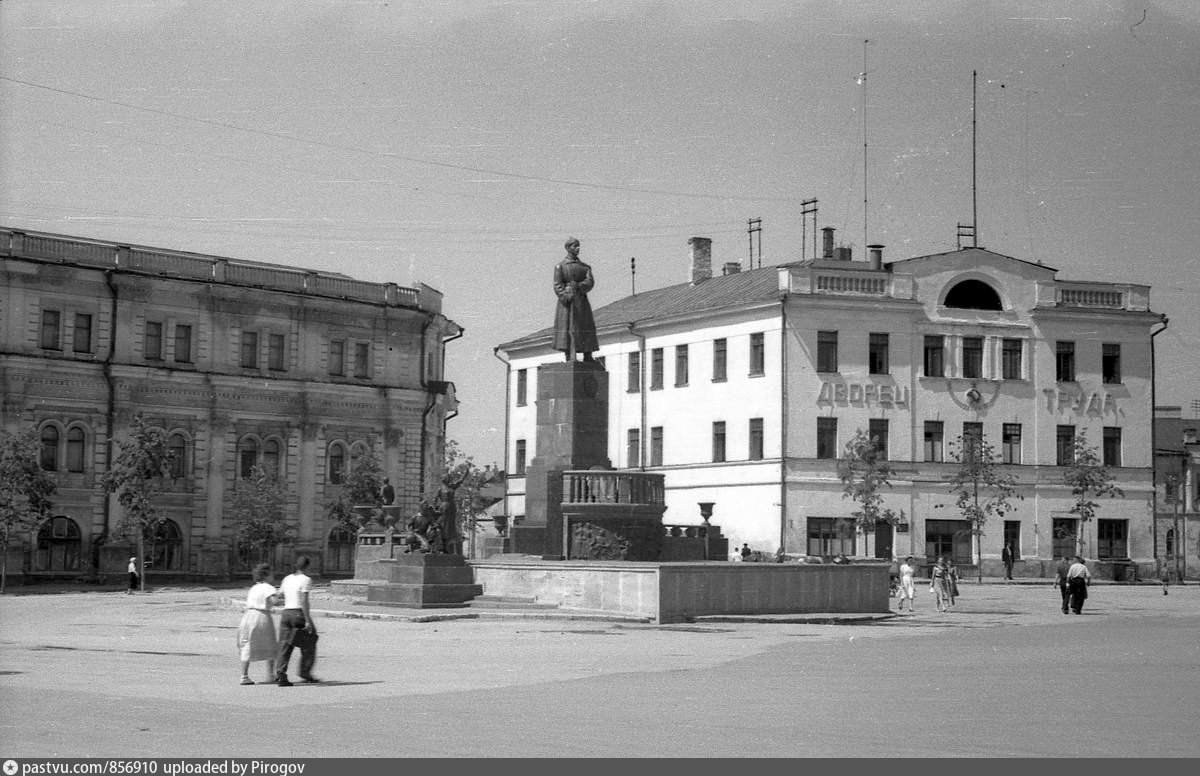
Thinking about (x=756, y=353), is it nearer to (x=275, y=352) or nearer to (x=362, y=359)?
(x=362, y=359)

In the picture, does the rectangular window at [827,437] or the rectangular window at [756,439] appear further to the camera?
the rectangular window at [756,439]

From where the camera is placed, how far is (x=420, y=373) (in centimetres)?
7162

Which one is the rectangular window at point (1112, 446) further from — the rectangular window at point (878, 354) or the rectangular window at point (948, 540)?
the rectangular window at point (878, 354)

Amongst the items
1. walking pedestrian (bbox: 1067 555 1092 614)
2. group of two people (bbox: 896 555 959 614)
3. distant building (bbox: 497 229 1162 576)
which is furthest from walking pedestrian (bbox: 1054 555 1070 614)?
distant building (bbox: 497 229 1162 576)

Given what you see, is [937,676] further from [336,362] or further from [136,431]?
[336,362]

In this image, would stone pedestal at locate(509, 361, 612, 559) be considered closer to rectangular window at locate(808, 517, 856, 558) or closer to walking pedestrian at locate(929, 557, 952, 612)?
walking pedestrian at locate(929, 557, 952, 612)

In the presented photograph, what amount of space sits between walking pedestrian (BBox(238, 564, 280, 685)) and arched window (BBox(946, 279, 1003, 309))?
49.9 metres

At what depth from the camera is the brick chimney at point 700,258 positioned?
74.3m

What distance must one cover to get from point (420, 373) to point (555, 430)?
37357mm

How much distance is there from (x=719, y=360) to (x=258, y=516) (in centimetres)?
1815

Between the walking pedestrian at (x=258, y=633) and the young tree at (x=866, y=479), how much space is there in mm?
43402

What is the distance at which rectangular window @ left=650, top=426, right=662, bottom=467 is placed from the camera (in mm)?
68688

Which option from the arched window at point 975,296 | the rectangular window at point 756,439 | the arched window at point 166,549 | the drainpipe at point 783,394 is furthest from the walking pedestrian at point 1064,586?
the arched window at point 166,549

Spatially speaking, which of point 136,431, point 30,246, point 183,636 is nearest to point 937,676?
point 183,636
